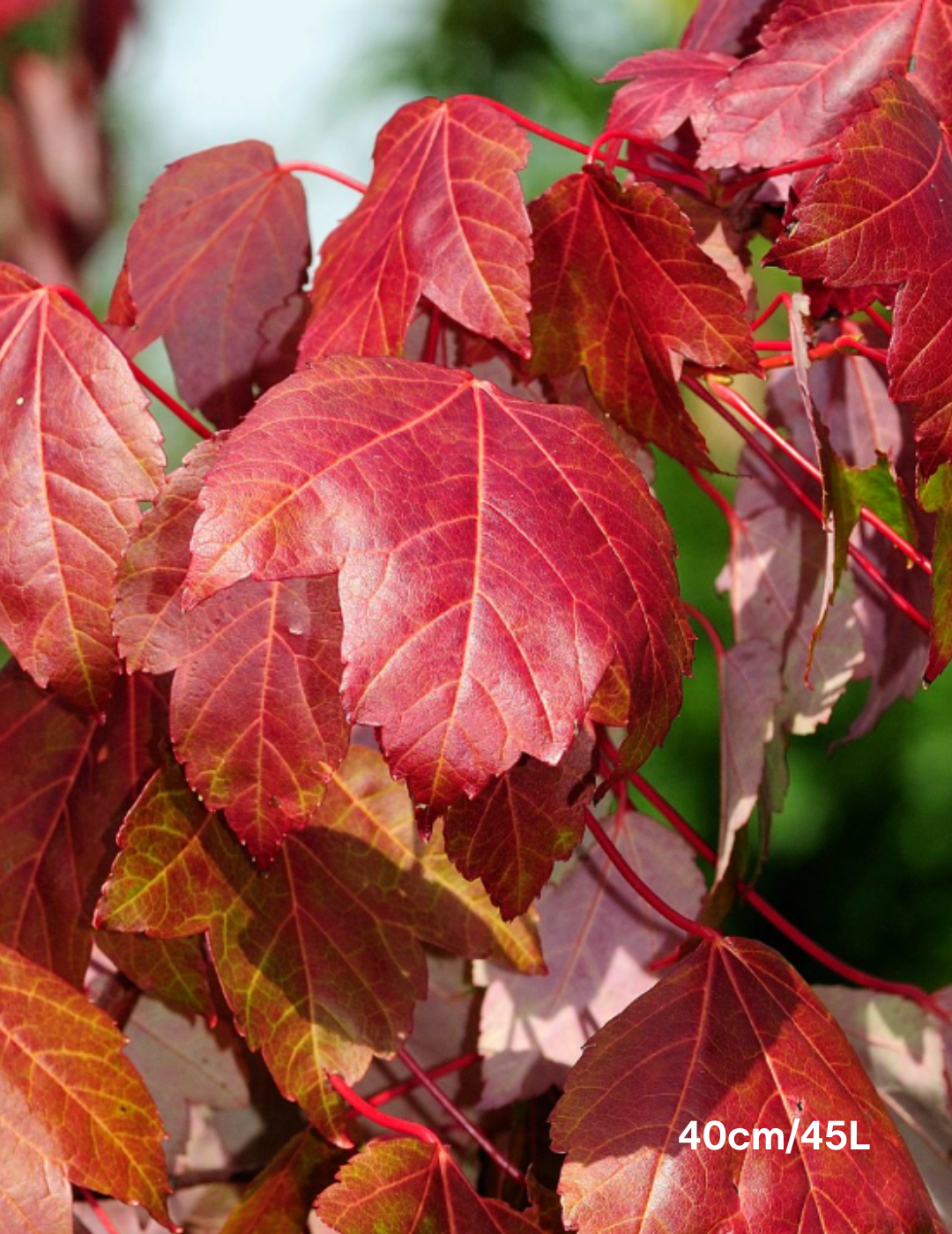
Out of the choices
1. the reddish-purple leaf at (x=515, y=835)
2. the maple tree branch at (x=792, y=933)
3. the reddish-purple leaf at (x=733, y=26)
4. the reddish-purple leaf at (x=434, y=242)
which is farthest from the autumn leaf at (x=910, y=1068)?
the reddish-purple leaf at (x=733, y=26)

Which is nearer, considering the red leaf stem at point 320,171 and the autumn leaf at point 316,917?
the autumn leaf at point 316,917

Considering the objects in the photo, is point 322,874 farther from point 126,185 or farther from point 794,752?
point 126,185

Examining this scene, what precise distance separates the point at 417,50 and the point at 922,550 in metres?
3.28

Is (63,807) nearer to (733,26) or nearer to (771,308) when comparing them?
(771,308)

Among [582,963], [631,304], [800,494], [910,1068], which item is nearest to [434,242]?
[631,304]

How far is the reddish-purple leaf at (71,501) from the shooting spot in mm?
414

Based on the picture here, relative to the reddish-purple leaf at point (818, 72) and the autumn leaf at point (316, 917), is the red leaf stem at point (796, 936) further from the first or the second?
the reddish-purple leaf at point (818, 72)

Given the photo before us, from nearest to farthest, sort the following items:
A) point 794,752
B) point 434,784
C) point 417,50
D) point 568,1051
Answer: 1. point 434,784
2. point 568,1051
3. point 794,752
4. point 417,50

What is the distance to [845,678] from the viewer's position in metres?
0.58

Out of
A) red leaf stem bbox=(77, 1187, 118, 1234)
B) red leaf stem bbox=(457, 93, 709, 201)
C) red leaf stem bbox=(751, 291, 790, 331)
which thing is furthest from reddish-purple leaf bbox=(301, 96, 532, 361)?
red leaf stem bbox=(77, 1187, 118, 1234)

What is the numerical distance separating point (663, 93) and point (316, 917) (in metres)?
0.35

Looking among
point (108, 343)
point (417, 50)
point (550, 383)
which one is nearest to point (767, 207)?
point (550, 383)

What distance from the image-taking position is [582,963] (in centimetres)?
56

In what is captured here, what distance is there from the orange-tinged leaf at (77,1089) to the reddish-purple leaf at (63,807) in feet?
0.12
